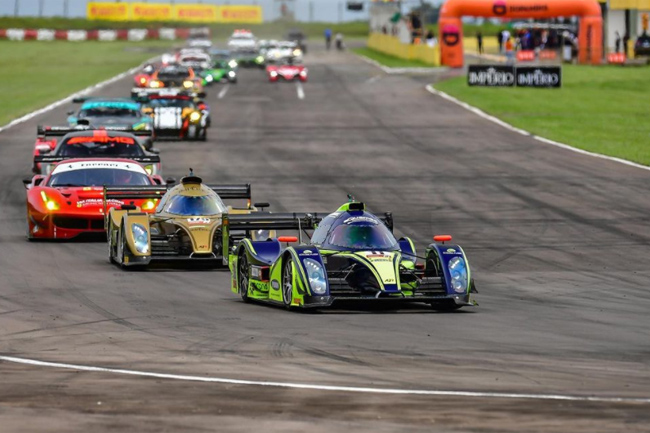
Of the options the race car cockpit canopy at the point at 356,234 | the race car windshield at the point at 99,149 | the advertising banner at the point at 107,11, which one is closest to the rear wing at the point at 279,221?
the race car cockpit canopy at the point at 356,234

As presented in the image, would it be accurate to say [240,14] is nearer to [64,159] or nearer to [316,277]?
[64,159]

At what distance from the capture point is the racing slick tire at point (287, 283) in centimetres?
1541

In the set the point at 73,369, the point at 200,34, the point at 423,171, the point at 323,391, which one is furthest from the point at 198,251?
the point at 200,34

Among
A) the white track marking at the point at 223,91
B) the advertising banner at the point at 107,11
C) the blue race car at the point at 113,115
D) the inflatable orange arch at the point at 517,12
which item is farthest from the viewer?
the advertising banner at the point at 107,11

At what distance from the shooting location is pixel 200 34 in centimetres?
12712

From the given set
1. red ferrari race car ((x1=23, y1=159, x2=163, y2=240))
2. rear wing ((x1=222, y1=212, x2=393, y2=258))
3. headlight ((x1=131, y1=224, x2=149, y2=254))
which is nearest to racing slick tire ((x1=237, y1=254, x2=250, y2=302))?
rear wing ((x1=222, y1=212, x2=393, y2=258))

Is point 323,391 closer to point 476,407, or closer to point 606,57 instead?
point 476,407

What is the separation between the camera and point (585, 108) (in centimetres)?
5266

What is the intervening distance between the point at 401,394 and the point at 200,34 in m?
119

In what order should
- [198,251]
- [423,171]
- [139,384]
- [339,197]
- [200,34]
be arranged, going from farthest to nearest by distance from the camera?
[200,34], [423,171], [339,197], [198,251], [139,384]

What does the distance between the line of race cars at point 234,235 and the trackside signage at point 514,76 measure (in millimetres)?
32013

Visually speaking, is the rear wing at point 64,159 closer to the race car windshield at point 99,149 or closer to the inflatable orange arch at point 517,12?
the race car windshield at point 99,149

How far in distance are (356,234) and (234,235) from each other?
437 centimetres

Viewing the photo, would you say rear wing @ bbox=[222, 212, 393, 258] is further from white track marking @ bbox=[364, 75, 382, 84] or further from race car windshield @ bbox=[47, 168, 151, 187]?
white track marking @ bbox=[364, 75, 382, 84]
